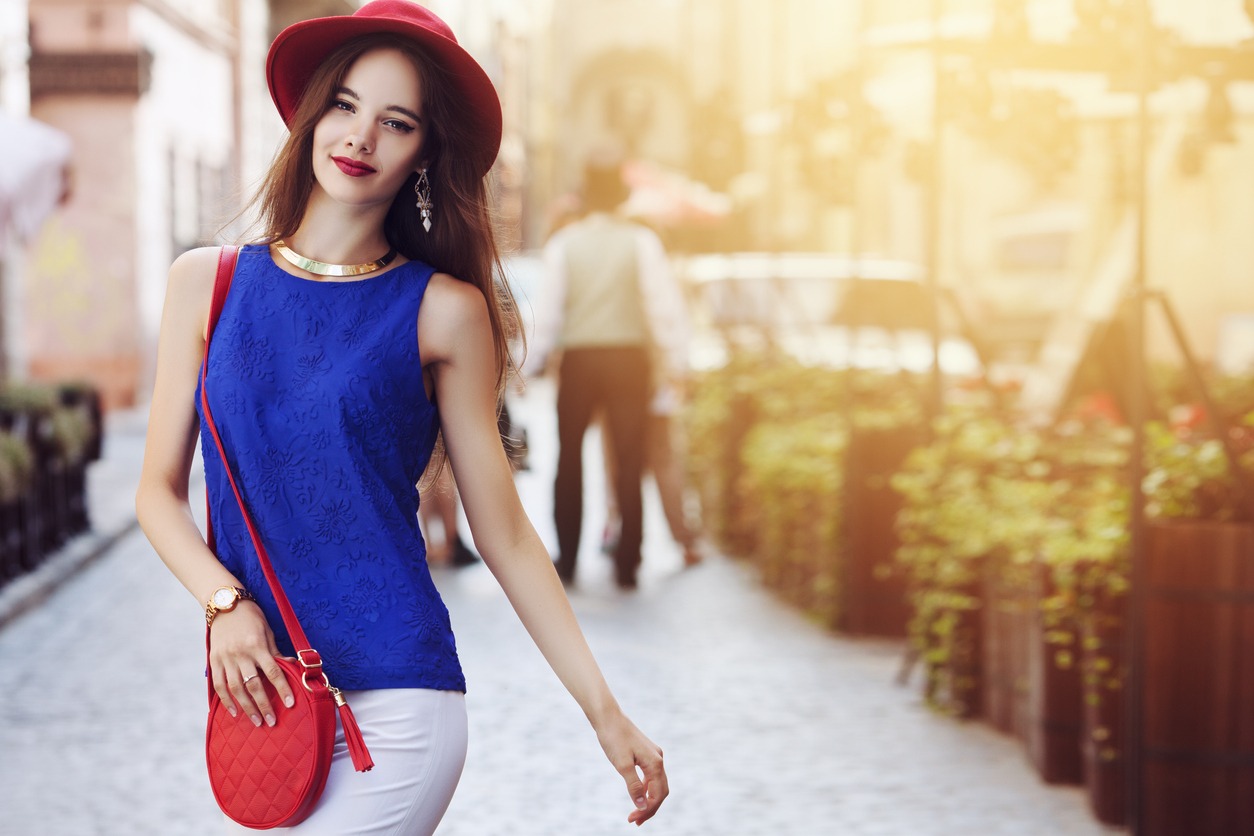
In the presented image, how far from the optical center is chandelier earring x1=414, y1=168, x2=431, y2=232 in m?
2.46

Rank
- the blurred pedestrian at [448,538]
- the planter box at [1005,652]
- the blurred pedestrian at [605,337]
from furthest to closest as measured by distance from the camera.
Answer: the blurred pedestrian at [448,538], the blurred pedestrian at [605,337], the planter box at [1005,652]

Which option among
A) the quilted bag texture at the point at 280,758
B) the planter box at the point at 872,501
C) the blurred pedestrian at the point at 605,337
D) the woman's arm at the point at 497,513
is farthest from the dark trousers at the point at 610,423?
the quilted bag texture at the point at 280,758

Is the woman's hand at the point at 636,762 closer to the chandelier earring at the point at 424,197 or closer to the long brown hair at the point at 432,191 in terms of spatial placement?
the long brown hair at the point at 432,191

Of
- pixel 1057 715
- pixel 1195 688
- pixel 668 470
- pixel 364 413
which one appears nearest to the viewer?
pixel 364 413

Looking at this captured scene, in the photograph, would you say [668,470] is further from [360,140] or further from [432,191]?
[360,140]

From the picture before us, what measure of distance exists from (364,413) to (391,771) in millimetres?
417

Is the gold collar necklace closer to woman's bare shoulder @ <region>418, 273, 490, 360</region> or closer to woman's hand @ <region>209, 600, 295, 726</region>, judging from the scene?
woman's bare shoulder @ <region>418, 273, 490, 360</region>

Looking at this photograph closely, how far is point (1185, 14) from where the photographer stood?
8773 mm

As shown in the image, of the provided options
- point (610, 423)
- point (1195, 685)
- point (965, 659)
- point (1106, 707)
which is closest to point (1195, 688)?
point (1195, 685)

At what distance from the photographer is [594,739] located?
609cm

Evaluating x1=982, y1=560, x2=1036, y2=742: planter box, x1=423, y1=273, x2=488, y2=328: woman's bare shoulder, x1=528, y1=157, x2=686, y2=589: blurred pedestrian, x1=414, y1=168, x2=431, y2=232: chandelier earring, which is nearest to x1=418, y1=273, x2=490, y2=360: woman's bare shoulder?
x1=423, y1=273, x2=488, y2=328: woman's bare shoulder

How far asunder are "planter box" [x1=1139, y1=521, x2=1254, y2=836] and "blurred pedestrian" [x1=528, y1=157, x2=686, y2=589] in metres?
4.65

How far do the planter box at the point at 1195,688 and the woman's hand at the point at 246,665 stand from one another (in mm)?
3097

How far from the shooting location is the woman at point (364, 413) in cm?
221
